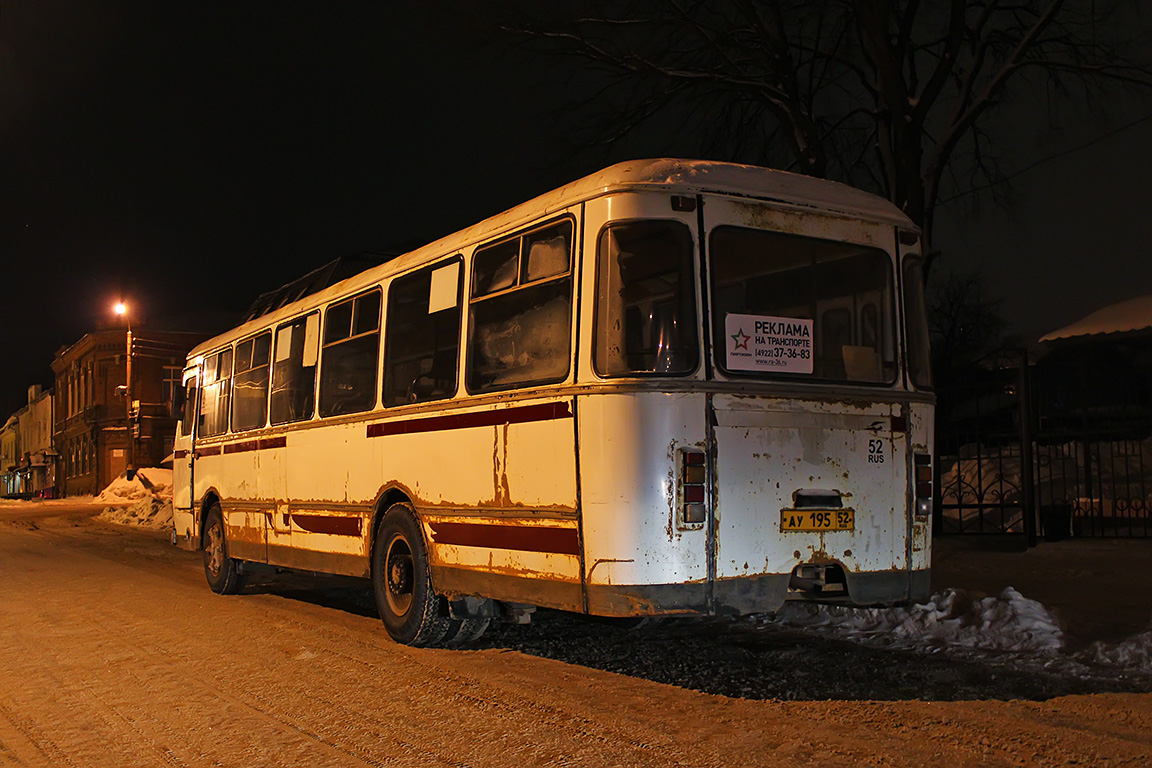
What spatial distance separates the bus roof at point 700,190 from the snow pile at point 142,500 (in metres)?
22.8

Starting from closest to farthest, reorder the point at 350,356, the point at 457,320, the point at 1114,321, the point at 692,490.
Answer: the point at 692,490, the point at 457,320, the point at 350,356, the point at 1114,321

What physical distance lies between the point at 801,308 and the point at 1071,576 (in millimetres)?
6282

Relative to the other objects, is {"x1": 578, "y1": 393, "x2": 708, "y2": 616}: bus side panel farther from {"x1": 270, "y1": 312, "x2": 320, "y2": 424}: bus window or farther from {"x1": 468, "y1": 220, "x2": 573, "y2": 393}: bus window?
{"x1": 270, "y1": 312, "x2": 320, "y2": 424}: bus window

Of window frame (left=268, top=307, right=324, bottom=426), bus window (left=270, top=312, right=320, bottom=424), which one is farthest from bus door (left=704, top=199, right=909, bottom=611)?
bus window (left=270, top=312, right=320, bottom=424)

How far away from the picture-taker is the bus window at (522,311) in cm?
634

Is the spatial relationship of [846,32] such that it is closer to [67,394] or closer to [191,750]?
[191,750]

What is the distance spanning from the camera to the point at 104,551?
18328 millimetres

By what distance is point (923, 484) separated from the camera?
6.84 metres

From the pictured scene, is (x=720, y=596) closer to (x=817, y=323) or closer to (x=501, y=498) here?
(x=501, y=498)

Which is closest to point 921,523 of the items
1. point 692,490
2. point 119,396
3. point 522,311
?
point 692,490

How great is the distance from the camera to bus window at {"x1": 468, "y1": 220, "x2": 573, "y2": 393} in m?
6.34

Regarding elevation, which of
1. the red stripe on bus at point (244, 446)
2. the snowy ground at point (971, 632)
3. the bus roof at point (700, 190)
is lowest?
the snowy ground at point (971, 632)

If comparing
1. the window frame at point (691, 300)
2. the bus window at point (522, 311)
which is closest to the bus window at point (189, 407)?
the bus window at point (522, 311)

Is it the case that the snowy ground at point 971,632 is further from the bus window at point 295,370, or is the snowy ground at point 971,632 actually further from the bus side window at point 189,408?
the bus side window at point 189,408
